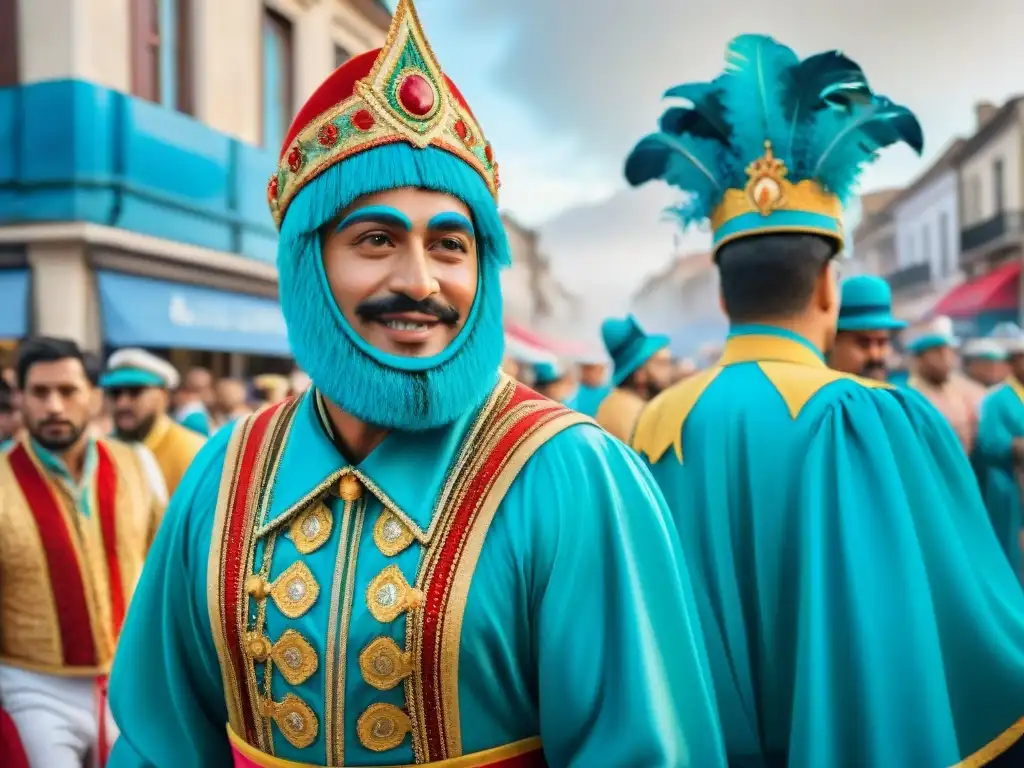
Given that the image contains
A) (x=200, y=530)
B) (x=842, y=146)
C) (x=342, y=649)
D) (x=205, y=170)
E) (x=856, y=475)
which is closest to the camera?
(x=342, y=649)

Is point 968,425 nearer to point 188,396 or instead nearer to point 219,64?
point 188,396

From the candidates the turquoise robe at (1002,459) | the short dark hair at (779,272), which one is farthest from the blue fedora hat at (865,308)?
the short dark hair at (779,272)

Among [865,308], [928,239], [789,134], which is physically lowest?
[865,308]

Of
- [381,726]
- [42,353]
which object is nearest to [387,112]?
[381,726]

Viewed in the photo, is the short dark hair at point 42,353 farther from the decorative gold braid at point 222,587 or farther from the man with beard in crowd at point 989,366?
the man with beard in crowd at point 989,366

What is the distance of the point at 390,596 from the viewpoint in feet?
4.65

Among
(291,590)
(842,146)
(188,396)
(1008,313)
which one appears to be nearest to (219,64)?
(188,396)

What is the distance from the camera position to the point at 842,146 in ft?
8.07

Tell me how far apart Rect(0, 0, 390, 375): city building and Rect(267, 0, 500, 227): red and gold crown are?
8154mm

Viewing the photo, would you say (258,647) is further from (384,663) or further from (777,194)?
(777,194)

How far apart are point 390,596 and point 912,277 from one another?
34.1 metres

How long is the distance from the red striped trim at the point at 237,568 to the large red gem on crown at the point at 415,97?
675mm

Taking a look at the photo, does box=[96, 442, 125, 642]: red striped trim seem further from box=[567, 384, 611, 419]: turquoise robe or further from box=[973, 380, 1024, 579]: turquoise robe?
box=[973, 380, 1024, 579]: turquoise robe

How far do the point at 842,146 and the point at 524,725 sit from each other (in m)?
1.79
